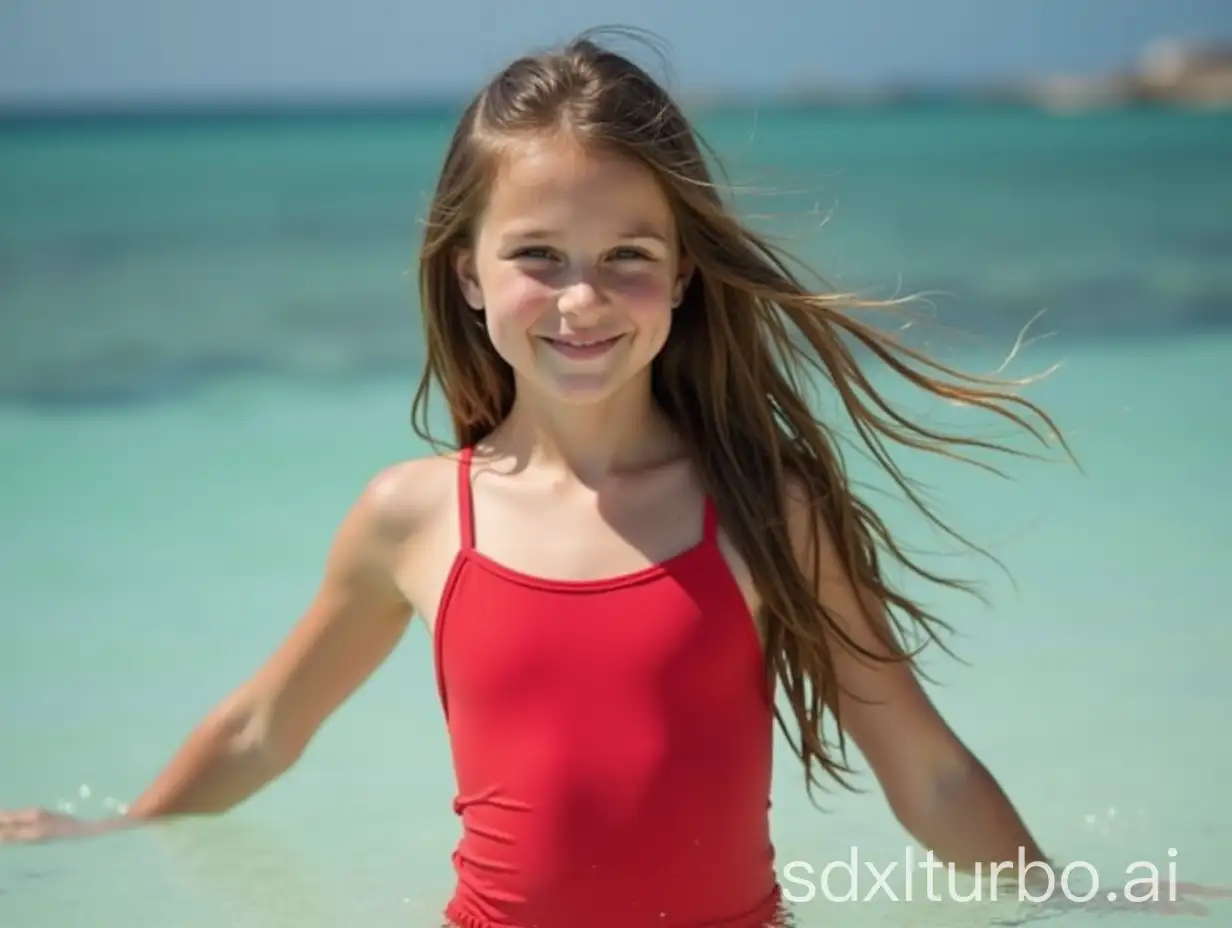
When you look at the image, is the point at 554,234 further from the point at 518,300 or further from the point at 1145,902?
the point at 1145,902

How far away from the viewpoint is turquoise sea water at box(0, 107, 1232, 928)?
3395mm

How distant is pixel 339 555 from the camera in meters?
2.65

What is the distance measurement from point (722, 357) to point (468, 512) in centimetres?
37

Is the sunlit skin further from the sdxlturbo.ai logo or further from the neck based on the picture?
the sdxlturbo.ai logo

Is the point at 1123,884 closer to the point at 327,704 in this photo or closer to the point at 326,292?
the point at 327,704

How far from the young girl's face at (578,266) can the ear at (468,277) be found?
0.10 meters

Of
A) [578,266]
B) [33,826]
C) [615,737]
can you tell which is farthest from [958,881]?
[33,826]

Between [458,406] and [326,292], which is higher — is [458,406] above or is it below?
below

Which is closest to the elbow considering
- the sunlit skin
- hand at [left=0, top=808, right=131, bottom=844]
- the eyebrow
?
the sunlit skin

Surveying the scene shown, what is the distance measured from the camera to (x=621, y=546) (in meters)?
2.50

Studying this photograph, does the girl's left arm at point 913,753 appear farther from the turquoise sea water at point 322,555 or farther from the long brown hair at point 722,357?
the turquoise sea water at point 322,555

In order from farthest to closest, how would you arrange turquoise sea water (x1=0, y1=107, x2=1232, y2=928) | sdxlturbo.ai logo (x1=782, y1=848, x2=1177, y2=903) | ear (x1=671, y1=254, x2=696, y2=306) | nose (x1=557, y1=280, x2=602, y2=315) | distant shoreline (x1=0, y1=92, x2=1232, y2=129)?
distant shoreline (x1=0, y1=92, x2=1232, y2=129) < turquoise sea water (x1=0, y1=107, x2=1232, y2=928) < sdxlturbo.ai logo (x1=782, y1=848, x2=1177, y2=903) < ear (x1=671, y1=254, x2=696, y2=306) < nose (x1=557, y1=280, x2=602, y2=315)

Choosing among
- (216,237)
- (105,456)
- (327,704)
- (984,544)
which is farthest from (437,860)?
(216,237)

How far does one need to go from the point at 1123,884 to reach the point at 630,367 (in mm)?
1144
